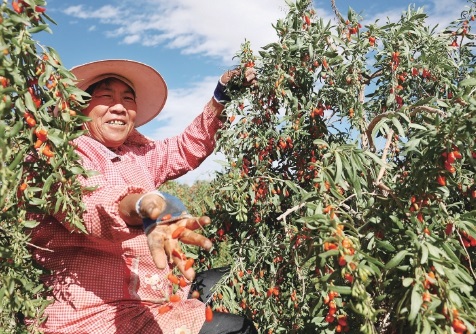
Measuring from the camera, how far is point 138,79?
2.80 m

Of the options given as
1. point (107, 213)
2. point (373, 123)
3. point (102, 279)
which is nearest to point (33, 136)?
point (107, 213)

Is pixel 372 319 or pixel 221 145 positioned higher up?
pixel 221 145

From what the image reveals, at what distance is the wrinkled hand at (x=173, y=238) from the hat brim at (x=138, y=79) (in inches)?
37.4

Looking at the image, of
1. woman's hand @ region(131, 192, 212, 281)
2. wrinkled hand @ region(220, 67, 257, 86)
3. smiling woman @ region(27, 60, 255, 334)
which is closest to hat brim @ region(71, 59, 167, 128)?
smiling woman @ region(27, 60, 255, 334)

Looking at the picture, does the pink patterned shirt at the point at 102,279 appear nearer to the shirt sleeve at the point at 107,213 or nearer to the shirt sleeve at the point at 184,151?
the shirt sleeve at the point at 107,213

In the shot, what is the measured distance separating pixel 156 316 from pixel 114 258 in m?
0.32

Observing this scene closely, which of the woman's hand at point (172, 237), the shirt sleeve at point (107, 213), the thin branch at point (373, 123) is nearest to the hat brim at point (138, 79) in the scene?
the shirt sleeve at point (107, 213)

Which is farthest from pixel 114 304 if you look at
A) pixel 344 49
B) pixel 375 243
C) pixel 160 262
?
pixel 344 49

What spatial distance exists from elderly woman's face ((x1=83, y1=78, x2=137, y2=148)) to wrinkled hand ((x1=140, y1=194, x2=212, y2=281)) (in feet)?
3.60

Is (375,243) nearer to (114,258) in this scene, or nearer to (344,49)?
(344,49)

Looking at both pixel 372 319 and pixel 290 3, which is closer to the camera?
pixel 372 319

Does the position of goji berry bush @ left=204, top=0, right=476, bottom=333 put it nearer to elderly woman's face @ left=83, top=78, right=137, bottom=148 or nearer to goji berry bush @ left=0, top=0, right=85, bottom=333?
elderly woman's face @ left=83, top=78, right=137, bottom=148

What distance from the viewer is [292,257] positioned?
2148 millimetres

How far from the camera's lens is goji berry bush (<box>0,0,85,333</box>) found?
56.4 inches
